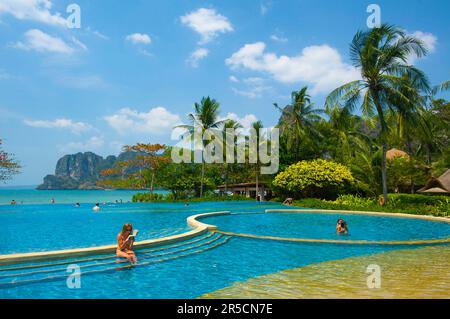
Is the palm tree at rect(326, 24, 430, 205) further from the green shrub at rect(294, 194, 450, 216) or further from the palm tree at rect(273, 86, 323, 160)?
the palm tree at rect(273, 86, 323, 160)

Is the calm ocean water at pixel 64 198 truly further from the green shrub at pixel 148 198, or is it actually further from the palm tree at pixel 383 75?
the palm tree at pixel 383 75

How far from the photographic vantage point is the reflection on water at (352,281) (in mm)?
5801

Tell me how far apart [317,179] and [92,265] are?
80.6 ft

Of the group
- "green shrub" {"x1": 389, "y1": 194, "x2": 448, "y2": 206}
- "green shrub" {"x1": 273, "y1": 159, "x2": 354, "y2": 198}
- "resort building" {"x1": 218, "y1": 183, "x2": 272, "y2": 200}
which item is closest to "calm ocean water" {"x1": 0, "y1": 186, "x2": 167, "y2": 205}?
"resort building" {"x1": 218, "y1": 183, "x2": 272, "y2": 200}

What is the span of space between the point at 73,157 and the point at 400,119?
187774 millimetres

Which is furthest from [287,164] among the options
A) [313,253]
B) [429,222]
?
[313,253]

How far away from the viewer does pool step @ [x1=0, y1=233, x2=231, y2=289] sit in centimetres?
648

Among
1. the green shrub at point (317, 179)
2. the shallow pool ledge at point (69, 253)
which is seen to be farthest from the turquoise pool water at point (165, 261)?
the green shrub at point (317, 179)

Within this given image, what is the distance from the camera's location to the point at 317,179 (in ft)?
96.3

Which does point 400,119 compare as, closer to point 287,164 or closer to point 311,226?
point 311,226

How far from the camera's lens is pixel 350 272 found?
24.4 ft

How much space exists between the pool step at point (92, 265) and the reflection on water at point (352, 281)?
2799 millimetres

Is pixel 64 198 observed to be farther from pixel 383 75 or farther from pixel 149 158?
pixel 383 75
